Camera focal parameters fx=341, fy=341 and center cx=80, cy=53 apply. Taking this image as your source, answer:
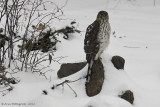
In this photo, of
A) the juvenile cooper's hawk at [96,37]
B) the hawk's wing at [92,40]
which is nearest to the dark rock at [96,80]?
the juvenile cooper's hawk at [96,37]

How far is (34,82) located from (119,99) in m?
1.04

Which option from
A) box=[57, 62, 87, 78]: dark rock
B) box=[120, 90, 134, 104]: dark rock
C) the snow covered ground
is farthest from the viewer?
box=[57, 62, 87, 78]: dark rock

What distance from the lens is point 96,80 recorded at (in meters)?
3.88

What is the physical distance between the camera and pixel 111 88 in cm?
388

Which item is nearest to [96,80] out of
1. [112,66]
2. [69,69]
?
[112,66]

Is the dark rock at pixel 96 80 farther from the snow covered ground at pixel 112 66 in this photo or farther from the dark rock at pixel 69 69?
the dark rock at pixel 69 69

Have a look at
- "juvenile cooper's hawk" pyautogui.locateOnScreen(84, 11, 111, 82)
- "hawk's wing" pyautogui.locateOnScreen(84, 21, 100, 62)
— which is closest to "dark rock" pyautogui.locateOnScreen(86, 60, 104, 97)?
"juvenile cooper's hawk" pyautogui.locateOnScreen(84, 11, 111, 82)

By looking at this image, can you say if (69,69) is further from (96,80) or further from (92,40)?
(92,40)

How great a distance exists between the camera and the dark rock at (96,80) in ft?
12.5

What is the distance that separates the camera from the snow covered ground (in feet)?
12.0

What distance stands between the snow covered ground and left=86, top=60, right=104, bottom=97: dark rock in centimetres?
7

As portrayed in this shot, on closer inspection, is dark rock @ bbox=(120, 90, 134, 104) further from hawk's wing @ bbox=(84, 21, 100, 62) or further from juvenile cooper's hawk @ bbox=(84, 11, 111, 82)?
hawk's wing @ bbox=(84, 21, 100, 62)

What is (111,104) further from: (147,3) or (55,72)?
(147,3)

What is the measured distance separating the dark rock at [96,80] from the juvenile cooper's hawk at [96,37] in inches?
2.7
